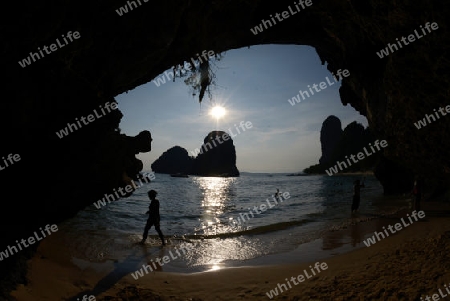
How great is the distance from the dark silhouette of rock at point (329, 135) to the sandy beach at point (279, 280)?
161161 mm

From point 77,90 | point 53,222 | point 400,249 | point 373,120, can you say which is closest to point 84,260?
point 53,222

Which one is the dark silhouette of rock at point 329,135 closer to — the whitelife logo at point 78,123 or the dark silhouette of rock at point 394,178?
the dark silhouette of rock at point 394,178

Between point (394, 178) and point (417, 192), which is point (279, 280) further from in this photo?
point (394, 178)

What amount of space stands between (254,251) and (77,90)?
7.42 meters

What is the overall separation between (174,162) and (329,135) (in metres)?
101

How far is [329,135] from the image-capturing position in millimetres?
158875

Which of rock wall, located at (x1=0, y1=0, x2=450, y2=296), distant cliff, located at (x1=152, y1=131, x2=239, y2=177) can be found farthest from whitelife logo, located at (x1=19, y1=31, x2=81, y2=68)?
distant cliff, located at (x1=152, y1=131, x2=239, y2=177)

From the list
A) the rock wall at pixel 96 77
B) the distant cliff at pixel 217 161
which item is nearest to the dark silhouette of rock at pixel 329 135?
the distant cliff at pixel 217 161

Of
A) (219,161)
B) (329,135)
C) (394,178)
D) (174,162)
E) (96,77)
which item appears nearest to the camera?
(96,77)

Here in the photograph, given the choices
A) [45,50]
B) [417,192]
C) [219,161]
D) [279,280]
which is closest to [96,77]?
[45,50]

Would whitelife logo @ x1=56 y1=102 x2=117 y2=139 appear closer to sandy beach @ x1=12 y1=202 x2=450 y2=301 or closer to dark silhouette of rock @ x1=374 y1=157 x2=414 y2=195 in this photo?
sandy beach @ x1=12 y1=202 x2=450 y2=301

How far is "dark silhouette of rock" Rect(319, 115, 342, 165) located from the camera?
15700cm

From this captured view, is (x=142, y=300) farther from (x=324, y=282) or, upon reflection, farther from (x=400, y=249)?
(x=400, y=249)

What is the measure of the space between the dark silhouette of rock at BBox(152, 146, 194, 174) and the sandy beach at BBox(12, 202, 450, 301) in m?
155
